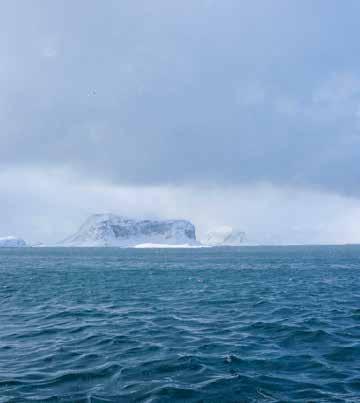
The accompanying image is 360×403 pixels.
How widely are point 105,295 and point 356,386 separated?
3554 centimetres

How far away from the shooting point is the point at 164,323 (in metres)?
29.8

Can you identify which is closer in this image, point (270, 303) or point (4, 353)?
point (4, 353)

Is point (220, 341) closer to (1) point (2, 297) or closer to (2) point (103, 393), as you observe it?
(2) point (103, 393)


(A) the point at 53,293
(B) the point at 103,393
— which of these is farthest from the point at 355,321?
(A) the point at 53,293

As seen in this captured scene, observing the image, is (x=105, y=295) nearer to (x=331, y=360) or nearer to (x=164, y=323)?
(x=164, y=323)

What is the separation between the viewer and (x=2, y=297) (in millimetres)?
46375

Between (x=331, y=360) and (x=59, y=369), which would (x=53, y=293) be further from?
(x=331, y=360)

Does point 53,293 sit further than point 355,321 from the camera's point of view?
Yes

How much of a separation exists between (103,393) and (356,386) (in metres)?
10.2

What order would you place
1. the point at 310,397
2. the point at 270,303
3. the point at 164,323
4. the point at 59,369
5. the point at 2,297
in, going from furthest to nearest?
1. the point at 2,297
2. the point at 270,303
3. the point at 164,323
4. the point at 59,369
5. the point at 310,397

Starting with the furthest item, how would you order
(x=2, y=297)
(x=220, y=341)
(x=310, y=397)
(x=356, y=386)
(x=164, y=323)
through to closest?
(x=2, y=297) < (x=164, y=323) < (x=220, y=341) < (x=356, y=386) < (x=310, y=397)

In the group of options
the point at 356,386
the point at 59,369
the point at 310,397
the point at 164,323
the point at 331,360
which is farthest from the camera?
the point at 164,323

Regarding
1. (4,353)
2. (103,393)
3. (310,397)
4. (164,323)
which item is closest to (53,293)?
(164,323)

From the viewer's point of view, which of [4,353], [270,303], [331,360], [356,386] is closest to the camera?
[356,386]
